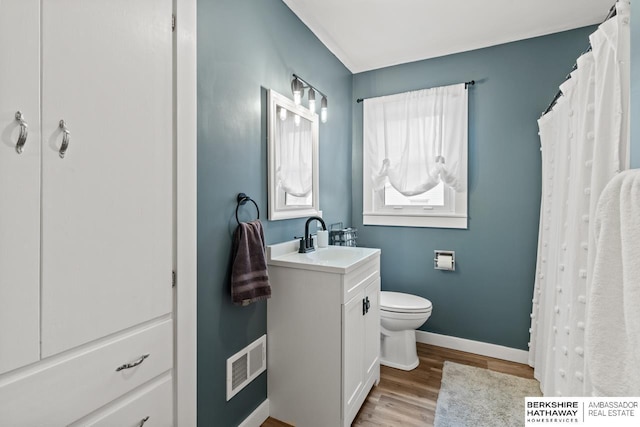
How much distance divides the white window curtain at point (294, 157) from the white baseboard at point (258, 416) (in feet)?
4.28

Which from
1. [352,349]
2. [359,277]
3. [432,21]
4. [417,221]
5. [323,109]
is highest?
[432,21]

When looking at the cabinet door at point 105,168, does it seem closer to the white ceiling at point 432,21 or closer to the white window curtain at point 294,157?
the white window curtain at point 294,157

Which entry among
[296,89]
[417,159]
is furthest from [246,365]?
[417,159]

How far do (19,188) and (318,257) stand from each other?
1.48m

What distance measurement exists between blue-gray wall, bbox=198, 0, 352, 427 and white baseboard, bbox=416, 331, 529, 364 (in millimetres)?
1637

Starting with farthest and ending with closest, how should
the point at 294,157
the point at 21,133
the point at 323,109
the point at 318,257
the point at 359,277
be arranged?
1. the point at 323,109
2. the point at 294,157
3. the point at 318,257
4. the point at 359,277
5. the point at 21,133

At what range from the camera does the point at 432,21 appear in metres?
2.24

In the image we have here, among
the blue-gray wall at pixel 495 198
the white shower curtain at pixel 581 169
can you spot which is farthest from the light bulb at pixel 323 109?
the white shower curtain at pixel 581 169

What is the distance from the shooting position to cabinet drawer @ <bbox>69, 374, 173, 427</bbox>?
977 millimetres

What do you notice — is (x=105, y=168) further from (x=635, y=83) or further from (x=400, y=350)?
(x=400, y=350)

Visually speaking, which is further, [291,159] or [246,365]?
[291,159]

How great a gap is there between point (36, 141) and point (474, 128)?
9.15ft

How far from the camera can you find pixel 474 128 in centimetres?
259

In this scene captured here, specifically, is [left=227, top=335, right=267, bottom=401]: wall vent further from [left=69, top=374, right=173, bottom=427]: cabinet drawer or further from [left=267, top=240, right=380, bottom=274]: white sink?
[left=267, top=240, right=380, bottom=274]: white sink
